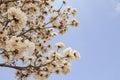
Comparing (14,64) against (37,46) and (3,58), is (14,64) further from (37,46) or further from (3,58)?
(37,46)

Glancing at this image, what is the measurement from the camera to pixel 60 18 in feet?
40.2

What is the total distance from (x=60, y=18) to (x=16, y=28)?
544cm

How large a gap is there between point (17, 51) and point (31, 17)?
16.7 feet

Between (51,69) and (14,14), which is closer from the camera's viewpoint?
(14,14)

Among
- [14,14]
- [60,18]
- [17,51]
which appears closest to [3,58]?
[17,51]

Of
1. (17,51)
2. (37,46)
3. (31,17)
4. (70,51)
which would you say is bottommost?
(17,51)

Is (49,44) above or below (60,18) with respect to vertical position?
below

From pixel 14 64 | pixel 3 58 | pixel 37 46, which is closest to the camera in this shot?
pixel 3 58

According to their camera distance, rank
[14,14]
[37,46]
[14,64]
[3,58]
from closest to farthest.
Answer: [14,14] < [3,58] < [14,64] < [37,46]

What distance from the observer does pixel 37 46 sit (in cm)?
1183

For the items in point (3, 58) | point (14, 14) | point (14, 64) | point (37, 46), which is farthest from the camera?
point (37, 46)

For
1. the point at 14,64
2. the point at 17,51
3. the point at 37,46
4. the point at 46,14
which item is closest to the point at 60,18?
the point at 46,14

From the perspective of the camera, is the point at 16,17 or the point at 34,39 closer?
the point at 16,17

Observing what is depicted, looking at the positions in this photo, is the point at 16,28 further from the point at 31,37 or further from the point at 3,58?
the point at 31,37
